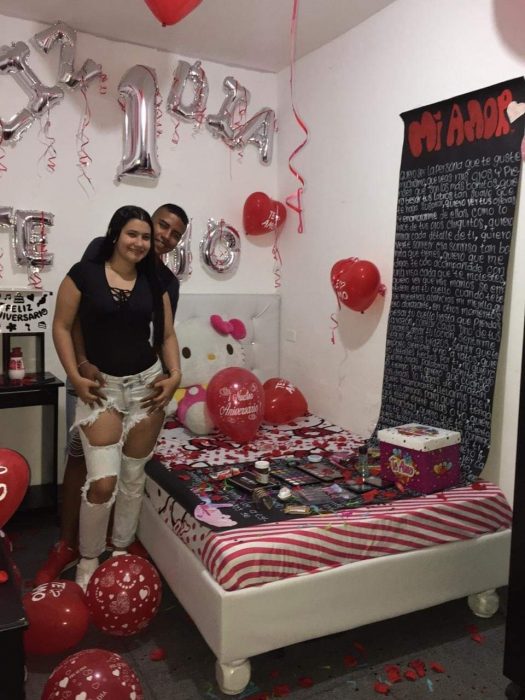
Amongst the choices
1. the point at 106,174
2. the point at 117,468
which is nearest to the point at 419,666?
the point at 117,468

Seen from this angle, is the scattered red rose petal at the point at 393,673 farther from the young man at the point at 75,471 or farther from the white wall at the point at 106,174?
the white wall at the point at 106,174

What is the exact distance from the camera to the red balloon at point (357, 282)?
2975 millimetres

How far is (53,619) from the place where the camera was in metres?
1.89

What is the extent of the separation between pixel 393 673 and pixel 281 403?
1587 millimetres

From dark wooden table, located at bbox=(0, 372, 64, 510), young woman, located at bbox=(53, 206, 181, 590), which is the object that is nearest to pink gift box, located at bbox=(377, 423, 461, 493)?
young woman, located at bbox=(53, 206, 181, 590)

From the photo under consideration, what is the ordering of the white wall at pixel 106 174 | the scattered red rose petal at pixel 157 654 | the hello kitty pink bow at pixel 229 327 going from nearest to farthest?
1. the scattered red rose petal at pixel 157 654
2. the white wall at pixel 106 174
3. the hello kitty pink bow at pixel 229 327

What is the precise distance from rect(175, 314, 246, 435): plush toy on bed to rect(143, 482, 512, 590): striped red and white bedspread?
99 centimetres

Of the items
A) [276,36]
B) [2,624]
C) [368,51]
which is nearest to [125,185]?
[276,36]

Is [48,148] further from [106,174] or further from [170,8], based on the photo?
[170,8]

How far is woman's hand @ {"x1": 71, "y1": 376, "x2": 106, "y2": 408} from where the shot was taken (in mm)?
2322

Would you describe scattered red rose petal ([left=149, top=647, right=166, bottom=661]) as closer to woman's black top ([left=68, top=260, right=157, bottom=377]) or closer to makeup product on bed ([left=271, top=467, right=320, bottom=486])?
makeup product on bed ([left=271, top=467, right=320, bottom=486])

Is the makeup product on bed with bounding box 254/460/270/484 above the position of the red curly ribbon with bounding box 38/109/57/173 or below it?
below

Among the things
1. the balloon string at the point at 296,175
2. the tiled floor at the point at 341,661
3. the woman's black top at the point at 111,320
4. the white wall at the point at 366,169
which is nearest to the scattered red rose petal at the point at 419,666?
the tiled floor at the point at 341,661

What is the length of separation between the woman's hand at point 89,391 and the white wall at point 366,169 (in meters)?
1.44
